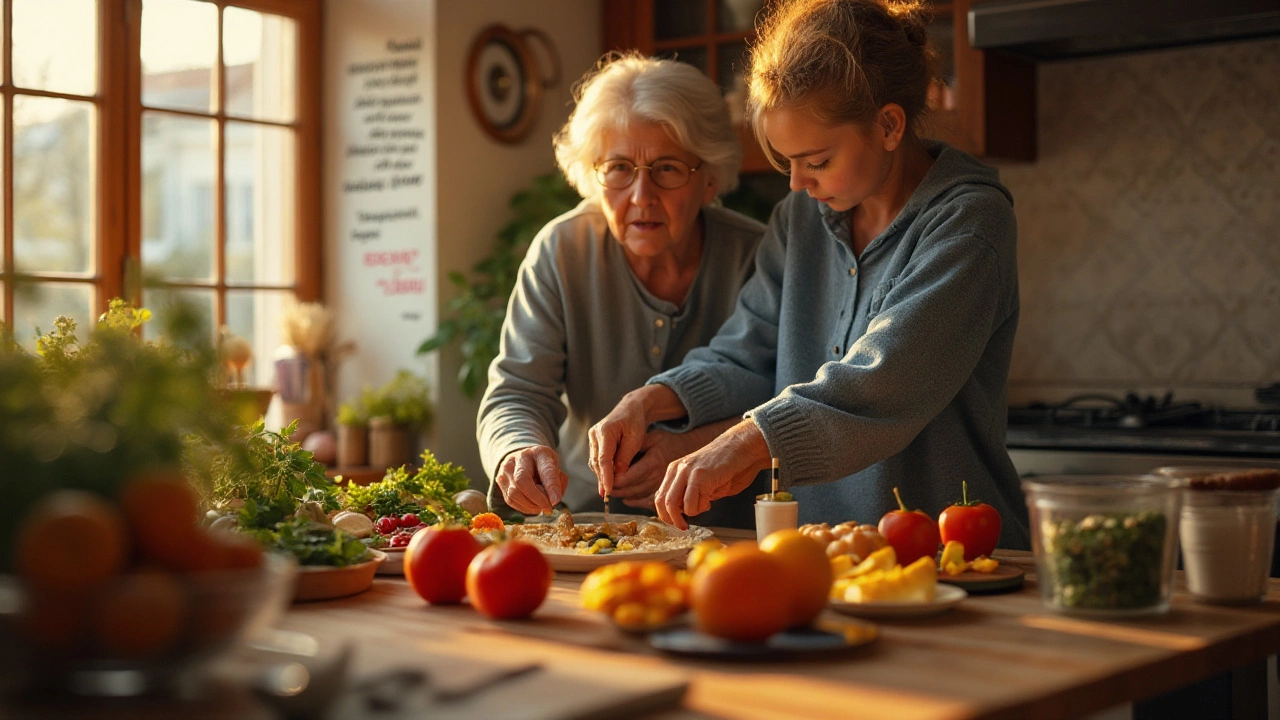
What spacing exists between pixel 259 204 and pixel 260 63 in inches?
17.2

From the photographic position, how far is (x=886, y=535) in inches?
58.7

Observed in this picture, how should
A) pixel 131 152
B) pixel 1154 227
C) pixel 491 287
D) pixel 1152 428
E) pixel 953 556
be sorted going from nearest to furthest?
1. pixel 953 556
2. pixel 1152 428
3. pixel 1154 227
4. pixel 131 152
5. pixel 491 287

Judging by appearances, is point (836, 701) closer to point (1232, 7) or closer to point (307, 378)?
point (1232, 7)

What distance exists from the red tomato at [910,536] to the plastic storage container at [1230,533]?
27cm

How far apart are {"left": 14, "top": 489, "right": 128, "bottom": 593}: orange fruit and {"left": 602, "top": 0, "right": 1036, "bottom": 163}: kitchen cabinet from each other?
2.29 meters

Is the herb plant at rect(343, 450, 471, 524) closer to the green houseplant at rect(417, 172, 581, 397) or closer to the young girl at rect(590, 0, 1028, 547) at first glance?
the young girl at rect(590, 0, 1028, 547)

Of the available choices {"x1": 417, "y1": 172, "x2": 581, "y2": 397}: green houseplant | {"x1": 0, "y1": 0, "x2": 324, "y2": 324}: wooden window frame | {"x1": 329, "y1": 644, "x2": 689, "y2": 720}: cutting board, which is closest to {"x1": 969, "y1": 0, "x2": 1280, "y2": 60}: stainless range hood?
{"x1": 417, "y1": 172, "x2": 581, "y2": 397}: green houseplant

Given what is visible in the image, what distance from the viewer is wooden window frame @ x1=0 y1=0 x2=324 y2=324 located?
11.9 feet

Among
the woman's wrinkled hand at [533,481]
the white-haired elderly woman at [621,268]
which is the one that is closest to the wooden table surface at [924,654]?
the woman's wrinkled hand at [533,481]

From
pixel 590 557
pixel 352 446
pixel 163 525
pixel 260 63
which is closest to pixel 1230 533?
pixel 590 557

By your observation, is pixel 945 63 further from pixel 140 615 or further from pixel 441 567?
pixel 140 615

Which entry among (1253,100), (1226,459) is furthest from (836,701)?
(1253,100)

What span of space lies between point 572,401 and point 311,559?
106 cm

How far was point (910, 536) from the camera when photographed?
4.86ft
